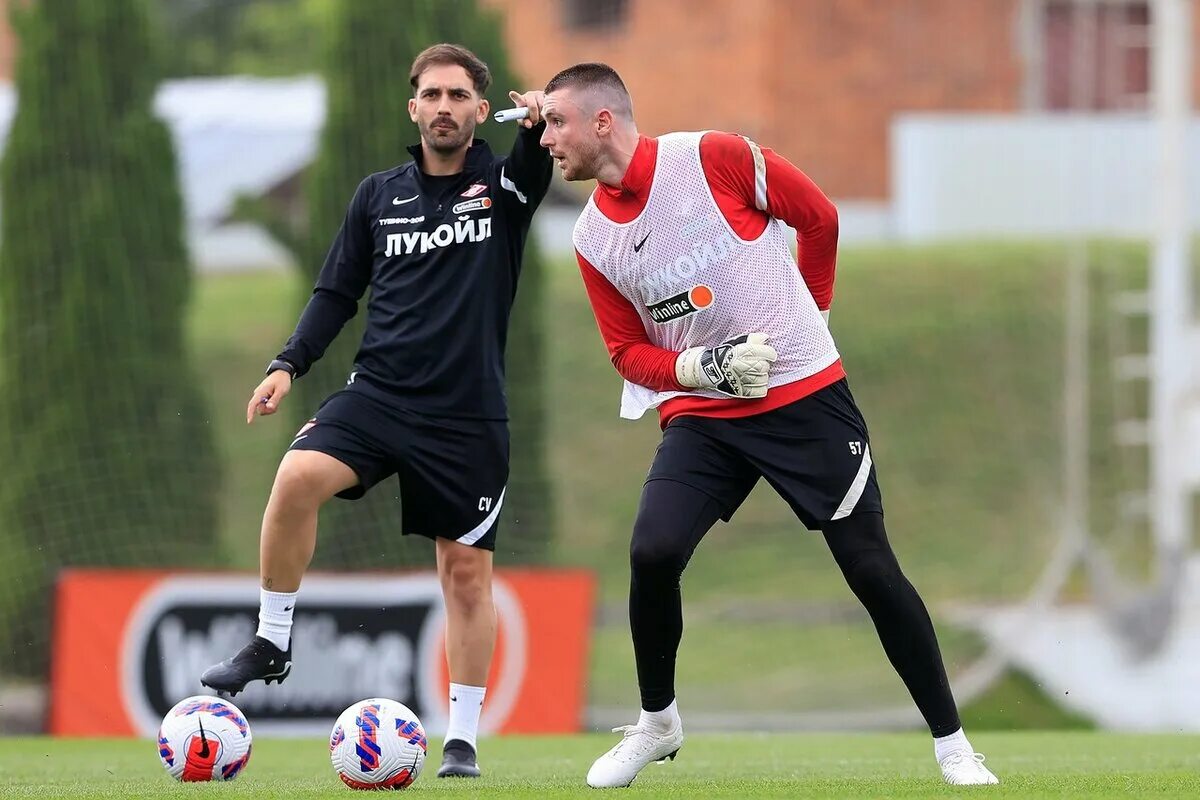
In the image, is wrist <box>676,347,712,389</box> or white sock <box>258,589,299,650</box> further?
white sock <box>258,589,299,650</box>

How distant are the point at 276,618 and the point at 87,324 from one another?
6.32 m

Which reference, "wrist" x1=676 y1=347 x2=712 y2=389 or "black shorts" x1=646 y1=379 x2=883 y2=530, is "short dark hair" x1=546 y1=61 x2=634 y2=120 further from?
"black shorts" x1=646 y1=379 x2=883 y2=530

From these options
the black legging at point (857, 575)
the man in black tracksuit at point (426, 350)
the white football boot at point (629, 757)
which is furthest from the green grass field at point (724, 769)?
the man in black tracksuit at point (426, 350)

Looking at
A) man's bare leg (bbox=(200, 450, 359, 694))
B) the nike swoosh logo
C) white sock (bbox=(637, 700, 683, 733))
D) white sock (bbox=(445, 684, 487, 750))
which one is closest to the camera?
white sock (bbox=(637, 700, 683, 733))

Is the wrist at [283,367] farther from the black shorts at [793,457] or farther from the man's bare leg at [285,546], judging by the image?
the black shorts at [793,457]

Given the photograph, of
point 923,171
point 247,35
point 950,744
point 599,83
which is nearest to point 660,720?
point 950,744

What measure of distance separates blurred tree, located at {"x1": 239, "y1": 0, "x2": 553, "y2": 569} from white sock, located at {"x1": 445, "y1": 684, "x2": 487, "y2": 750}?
5.25 meters

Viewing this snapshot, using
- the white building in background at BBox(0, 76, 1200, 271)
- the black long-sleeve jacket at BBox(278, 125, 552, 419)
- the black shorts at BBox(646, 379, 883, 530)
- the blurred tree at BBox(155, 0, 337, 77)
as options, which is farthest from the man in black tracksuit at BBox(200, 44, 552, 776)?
the blurred tree at BBox(155, 0, 337, 77)

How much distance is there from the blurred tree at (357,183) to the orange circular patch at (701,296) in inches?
250

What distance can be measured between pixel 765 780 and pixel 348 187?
685 centimetres

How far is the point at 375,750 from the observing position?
5.63 m

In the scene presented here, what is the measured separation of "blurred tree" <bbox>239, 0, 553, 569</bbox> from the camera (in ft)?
38.8

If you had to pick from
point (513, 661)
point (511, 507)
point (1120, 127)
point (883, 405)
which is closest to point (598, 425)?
point (883, 405)

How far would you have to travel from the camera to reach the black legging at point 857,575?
5.49 meters
